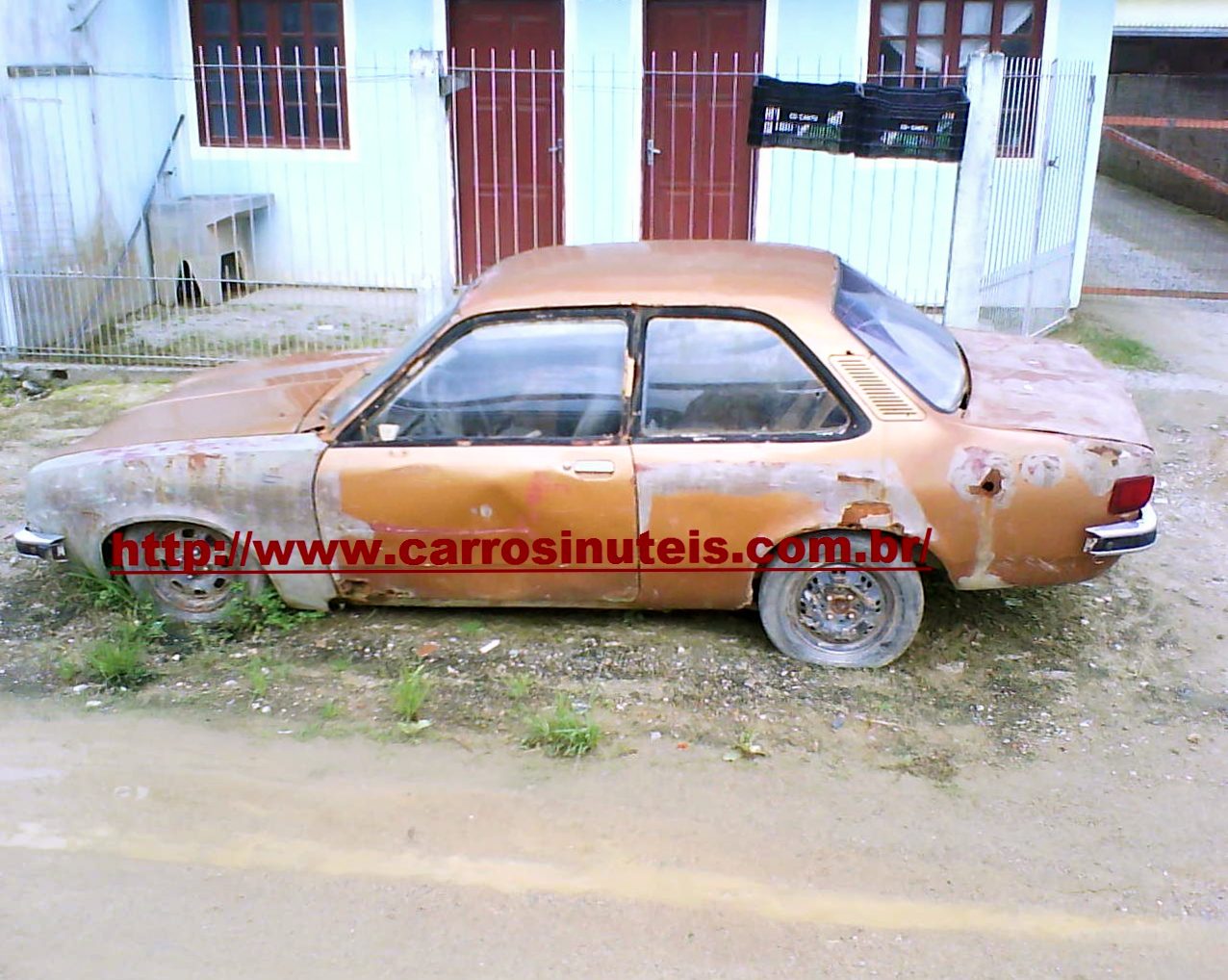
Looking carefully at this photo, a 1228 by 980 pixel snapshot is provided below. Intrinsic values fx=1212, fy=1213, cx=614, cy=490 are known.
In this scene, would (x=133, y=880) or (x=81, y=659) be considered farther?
(x=81, y=659)

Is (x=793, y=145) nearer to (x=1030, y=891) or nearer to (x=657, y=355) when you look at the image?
(x=657, y=355)

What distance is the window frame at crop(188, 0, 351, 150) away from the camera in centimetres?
1077

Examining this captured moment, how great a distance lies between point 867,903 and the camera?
11.3ft

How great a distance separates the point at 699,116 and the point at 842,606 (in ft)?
22.9

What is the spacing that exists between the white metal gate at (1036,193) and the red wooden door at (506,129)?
3851mm

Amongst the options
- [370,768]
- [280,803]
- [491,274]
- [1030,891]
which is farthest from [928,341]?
[280,803]

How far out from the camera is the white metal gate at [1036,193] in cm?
868

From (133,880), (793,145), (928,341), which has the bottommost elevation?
(133,880)

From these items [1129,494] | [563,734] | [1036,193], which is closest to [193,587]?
[563,734]

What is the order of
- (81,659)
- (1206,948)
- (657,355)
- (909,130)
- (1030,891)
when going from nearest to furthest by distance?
(1206,948) < (1030,891) < (657,355) < (81,659) < (909,130)

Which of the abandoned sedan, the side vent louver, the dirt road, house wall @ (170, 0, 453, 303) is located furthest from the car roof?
house wall @ (170, 0, 453, 303)

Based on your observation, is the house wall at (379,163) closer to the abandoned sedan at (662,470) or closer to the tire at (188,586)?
the tire at (188,586)

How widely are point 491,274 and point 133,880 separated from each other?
2636 mm

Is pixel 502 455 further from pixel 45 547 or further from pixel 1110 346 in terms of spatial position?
pixel 1110 346
